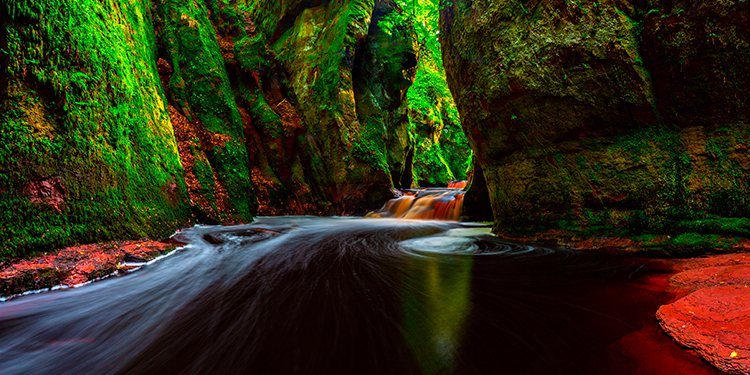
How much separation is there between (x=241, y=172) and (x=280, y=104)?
3884 mm

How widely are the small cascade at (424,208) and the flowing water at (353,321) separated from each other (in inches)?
224

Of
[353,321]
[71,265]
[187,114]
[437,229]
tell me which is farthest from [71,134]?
[437,229]

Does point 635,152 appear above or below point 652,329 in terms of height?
above

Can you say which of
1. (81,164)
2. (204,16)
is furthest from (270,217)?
(204,16)

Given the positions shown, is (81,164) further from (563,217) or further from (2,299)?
(563,217)

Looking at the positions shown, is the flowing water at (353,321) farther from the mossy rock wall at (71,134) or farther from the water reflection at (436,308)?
the mossy rock wall at (71,134)

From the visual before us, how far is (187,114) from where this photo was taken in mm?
7504

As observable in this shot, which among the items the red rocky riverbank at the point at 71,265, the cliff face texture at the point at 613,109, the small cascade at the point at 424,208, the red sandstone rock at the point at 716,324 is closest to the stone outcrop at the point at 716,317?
the red sandstone rock at the point at 716,324

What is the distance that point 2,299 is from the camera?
2.20m

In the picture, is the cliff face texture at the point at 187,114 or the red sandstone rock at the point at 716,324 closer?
the red sandstone rock at the point at 716,324

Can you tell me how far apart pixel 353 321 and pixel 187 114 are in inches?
317

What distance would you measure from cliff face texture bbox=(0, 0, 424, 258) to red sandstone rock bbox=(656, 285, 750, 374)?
5.03 meters

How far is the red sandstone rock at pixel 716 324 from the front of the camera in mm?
1250

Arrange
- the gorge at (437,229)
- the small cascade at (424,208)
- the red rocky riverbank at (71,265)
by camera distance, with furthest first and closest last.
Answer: the small cascade at (424,208), the red rocky riverbank at (71,265), the gorge at (437,229)
